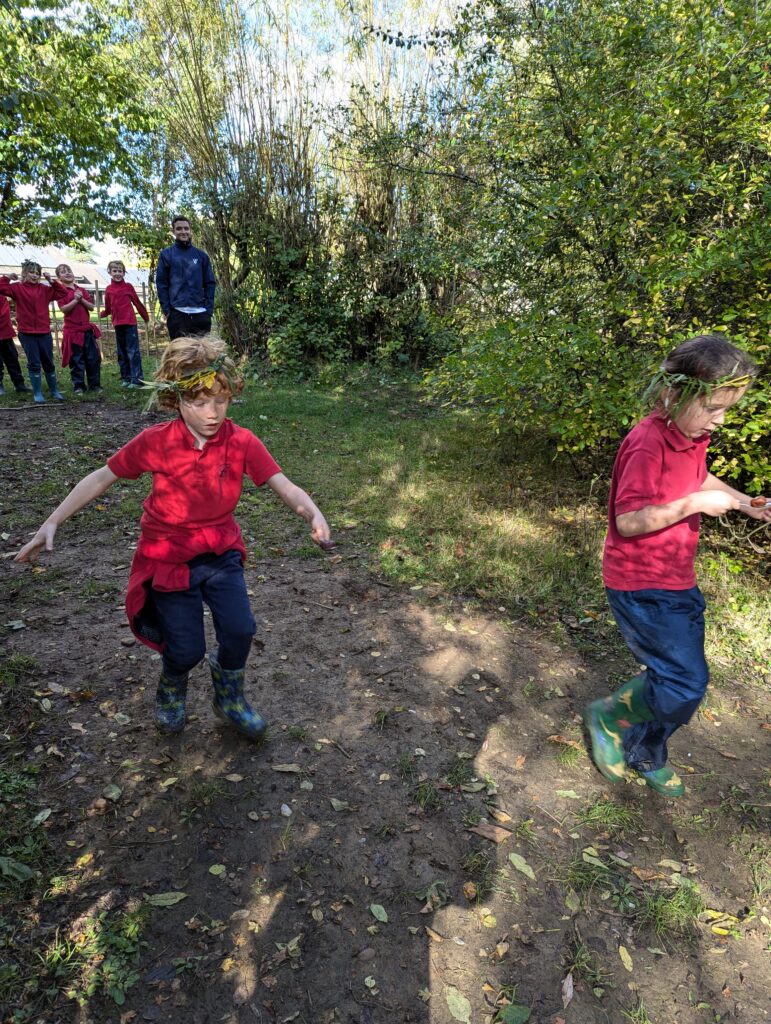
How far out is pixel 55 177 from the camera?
48.2 ft

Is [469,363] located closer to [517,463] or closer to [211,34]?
[517,463]

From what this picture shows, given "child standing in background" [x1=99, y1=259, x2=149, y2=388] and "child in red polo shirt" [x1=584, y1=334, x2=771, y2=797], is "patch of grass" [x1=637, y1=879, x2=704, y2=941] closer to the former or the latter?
"child in red polo shirt" [x1=584, y1=334, x2=771, y2=797]

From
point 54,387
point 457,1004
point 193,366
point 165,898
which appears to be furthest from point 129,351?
point 457,1004

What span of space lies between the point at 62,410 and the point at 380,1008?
9287 millimetres

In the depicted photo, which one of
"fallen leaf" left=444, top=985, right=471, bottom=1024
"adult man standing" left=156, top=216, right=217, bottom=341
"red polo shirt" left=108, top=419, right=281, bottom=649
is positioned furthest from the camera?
"adult man standing" left=156, top=216, right=217, bottom=341

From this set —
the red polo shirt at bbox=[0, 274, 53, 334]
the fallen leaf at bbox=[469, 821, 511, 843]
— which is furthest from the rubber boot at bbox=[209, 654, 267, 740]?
the red polo shirt at bbox=[0, 274, 53, 334]

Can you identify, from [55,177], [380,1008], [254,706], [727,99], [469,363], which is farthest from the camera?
[55,177]

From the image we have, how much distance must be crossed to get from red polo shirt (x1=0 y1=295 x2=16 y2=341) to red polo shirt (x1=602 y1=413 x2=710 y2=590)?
10157 mm

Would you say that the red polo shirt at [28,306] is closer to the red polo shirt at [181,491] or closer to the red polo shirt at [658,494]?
the red polo shirt at [181,491]

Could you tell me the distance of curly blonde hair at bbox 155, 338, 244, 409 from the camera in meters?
2.60

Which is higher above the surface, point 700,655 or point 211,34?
point 211,34

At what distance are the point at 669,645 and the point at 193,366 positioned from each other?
7.62 ft

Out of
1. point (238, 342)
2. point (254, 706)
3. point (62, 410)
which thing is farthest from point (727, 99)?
point (238, 342)

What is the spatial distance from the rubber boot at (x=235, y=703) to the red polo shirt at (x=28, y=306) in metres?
8.58
